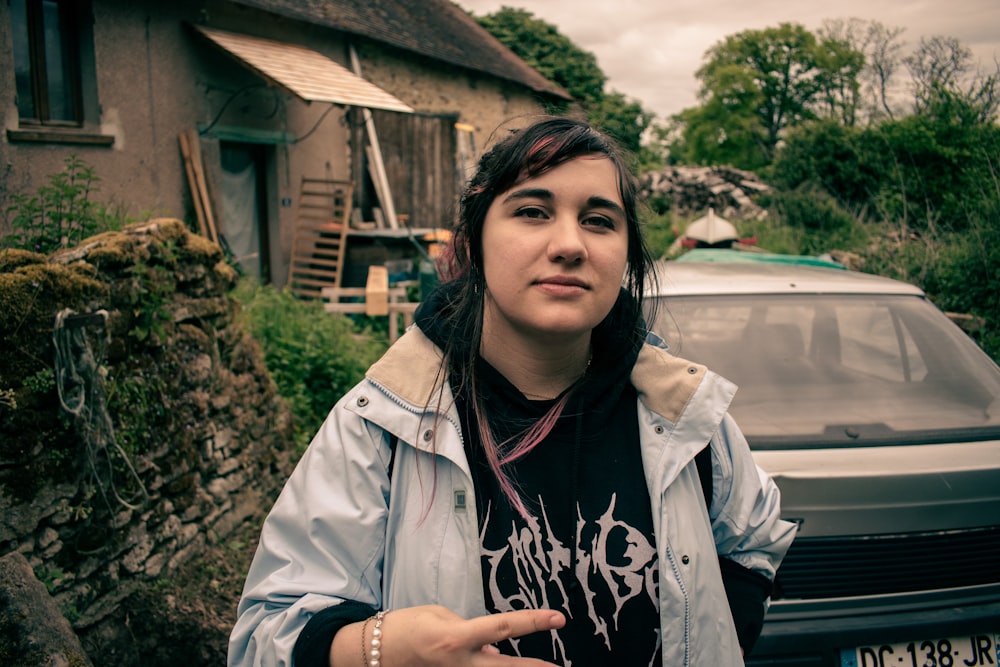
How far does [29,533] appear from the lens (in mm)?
2645

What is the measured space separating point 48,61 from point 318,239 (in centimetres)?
377

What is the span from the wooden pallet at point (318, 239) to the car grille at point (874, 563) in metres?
7.61

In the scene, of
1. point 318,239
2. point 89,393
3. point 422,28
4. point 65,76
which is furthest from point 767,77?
point 89,393

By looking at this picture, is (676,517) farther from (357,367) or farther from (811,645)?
(357,367)

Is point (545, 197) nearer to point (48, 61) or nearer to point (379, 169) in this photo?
point (48, 61)

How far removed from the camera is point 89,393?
2.91 metres

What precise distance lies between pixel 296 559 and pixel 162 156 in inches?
280

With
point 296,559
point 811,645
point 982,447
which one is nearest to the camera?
point 296,559

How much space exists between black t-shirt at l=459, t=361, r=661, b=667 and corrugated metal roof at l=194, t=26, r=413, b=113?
6.71 m

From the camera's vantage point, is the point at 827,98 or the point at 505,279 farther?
the point at 827,98

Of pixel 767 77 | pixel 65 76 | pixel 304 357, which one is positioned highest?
pixel 767 77

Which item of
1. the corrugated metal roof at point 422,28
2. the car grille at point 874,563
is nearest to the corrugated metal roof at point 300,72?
the corrugated metal roof at point 422,28

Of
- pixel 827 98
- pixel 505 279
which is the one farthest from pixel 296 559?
pixel 827 98

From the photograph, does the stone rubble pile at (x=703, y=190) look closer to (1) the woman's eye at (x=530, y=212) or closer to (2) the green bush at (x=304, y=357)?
(2) the green bush at (x=304, y=357)
